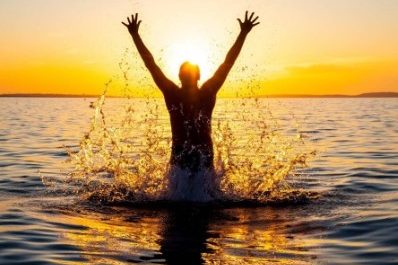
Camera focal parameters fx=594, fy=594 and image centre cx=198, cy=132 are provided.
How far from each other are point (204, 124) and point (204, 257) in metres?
3.80

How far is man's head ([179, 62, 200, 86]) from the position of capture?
34.6 feet

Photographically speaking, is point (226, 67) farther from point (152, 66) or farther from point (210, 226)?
point (210, 226)

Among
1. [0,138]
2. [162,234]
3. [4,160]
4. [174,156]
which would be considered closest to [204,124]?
[174,156]

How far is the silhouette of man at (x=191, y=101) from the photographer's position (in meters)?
10.6

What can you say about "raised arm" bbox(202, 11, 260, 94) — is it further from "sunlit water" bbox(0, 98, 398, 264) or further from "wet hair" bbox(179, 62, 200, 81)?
"sunlit water" bbox(0, 98, 398, 264)

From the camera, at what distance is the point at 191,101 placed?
10742 millimetres

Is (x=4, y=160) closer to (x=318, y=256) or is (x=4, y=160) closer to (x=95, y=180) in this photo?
(x=95, y=180)

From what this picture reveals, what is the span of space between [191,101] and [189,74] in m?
0.51

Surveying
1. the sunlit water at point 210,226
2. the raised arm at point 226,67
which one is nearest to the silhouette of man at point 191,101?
the raised arm at point 226,67

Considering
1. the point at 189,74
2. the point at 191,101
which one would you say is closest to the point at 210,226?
the point at 191,101

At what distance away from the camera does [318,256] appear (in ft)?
24.9

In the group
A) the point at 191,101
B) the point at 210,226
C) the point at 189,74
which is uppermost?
the point at 189,74

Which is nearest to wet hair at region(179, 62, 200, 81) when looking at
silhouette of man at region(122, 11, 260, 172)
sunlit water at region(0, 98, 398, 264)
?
silhouette of man at region(122, 11, 260, 172)

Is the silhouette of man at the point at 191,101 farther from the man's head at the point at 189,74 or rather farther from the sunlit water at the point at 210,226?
the sunlit water at the point at 210,226
